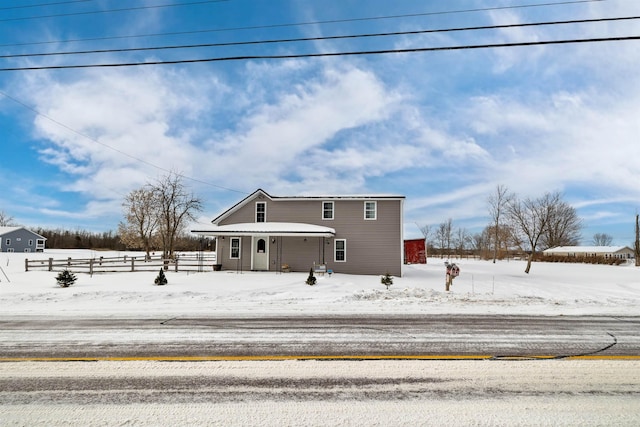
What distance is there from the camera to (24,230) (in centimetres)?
7056

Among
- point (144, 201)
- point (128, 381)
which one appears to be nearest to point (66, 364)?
point (128, 381)

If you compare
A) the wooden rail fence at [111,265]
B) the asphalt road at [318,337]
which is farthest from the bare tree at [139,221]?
the asphalt road at [318,337]

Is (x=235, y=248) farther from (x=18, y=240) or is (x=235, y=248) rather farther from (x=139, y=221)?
(x=18, y=240)

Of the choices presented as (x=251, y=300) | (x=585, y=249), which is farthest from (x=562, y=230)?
(x=251, y=300)

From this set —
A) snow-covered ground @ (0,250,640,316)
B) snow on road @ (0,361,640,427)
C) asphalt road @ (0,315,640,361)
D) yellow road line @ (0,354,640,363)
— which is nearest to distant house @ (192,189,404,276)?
snow-covered ground @ (0,250,640,316)

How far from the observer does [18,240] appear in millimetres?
69500

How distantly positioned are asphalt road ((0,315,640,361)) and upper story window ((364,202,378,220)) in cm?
1546

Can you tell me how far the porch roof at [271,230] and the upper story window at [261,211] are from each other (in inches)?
42.0

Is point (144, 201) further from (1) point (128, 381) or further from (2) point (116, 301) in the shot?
(1) point (128, 381)

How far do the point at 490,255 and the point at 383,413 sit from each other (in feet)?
216

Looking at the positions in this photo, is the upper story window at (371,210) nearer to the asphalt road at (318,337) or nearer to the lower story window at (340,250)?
the lower story window at (340,250)

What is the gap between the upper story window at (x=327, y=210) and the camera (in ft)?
82.8

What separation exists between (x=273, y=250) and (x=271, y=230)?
6.78 ft

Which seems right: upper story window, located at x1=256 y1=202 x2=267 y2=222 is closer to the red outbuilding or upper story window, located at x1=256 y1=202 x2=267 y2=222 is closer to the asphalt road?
the asphalt road
